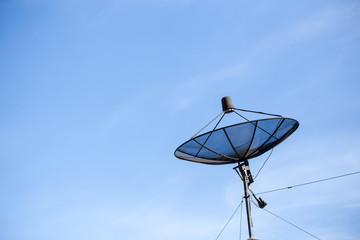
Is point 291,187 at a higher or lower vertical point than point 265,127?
lower

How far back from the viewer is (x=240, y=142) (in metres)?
10.4

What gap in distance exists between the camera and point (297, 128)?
10.2 metres

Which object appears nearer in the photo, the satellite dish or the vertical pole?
the vertical pole

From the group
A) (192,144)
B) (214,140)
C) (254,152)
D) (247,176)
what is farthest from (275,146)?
(192,144)

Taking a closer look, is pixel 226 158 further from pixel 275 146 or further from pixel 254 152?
pixel 275 146

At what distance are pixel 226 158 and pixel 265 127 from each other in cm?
192

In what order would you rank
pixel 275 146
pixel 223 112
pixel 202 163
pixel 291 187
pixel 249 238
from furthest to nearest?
pixel 291 187
pixel 202 163
pixel 275 146
pixel 223 112
pixel 249 238

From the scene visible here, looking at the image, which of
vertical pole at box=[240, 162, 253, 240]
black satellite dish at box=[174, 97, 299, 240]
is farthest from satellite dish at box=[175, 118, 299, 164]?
vertical pole at box=[240, 162, 253, 240]

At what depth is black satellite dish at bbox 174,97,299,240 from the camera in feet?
31.9

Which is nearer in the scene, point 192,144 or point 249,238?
point 249,238

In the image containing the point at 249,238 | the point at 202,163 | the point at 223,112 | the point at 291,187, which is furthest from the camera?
Answer: the point at 291,187

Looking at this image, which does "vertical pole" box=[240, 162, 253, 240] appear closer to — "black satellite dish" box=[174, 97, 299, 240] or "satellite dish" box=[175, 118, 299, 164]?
"black satellite dish" box=[174, 97, 299, 240]

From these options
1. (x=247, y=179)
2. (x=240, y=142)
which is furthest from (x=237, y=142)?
(x=247, y=179)

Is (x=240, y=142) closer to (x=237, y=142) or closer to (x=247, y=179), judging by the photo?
(x=237, y=142)
